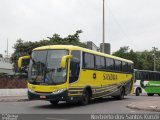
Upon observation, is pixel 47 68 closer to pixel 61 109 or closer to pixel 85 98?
pixel 61 109

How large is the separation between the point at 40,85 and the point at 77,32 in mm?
43369

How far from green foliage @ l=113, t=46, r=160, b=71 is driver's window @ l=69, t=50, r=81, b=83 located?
8001 cm

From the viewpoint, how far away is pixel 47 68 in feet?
71.9

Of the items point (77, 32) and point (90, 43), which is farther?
point (77, 32)

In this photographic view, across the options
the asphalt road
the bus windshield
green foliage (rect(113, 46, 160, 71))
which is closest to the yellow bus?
the bus windshield

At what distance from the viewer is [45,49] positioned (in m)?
22.7

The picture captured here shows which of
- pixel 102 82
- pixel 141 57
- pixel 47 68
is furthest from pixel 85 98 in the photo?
pixel 141 57

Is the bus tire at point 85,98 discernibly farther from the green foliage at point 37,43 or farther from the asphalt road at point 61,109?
the green foliage at point 37,43

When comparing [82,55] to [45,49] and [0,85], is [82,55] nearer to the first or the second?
[45,49]

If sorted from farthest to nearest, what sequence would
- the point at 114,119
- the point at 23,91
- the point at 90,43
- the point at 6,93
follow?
the point at 90,43 < the point at 23,91 < the point at 6,93 < the point at 114,119

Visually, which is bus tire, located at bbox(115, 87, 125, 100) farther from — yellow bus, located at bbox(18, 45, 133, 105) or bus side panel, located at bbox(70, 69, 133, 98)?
yellow bus, located at bbox(18, 45, 133, 105)

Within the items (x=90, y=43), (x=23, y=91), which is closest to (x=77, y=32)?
(x=90, y=43)

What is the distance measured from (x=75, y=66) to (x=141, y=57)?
303 ft

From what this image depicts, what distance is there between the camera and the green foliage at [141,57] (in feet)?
346
